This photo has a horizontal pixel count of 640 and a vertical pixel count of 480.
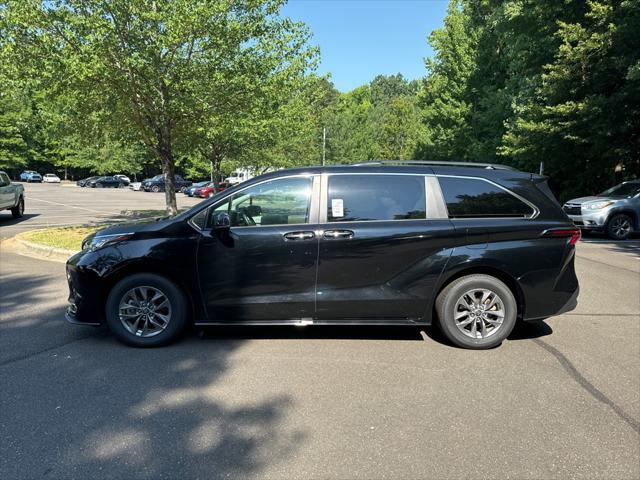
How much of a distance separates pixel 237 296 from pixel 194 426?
1550 millimetres

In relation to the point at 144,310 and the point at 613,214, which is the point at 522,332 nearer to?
the point at 144,310

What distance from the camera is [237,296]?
185 inches

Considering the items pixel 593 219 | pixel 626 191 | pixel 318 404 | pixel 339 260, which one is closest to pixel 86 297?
pixel 339 260

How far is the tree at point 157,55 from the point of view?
950 cm

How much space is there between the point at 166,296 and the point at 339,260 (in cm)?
170

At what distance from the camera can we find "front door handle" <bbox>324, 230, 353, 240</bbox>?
15.3ft

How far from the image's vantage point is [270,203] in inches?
190

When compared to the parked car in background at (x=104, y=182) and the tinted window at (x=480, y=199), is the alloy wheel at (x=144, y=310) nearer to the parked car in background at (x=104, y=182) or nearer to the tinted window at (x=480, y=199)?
the tinted window at (x=480, y=199)

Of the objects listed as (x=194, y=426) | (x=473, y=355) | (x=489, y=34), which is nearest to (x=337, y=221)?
(x=473, y=355)

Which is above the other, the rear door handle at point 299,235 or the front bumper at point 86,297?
the rear door handle at point 299,235

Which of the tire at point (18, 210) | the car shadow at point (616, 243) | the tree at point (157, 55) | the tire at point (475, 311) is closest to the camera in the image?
the tire at point (475, 311)

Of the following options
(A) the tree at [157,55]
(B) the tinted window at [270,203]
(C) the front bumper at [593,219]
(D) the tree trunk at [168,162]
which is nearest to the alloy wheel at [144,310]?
(B) the tinted window at [270,203]

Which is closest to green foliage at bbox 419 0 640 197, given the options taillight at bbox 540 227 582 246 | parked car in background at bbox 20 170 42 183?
taillight at bbox 540 227 582 246

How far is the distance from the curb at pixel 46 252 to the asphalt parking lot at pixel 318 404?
4.18 m
